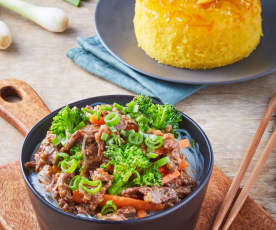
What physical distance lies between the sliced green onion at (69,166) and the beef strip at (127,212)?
0.88ft

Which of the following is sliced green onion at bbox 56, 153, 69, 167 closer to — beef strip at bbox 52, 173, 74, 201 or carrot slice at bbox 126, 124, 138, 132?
beef strip at bbox 52, 173, 74, 201

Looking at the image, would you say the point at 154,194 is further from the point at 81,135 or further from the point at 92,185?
the point at 81,135

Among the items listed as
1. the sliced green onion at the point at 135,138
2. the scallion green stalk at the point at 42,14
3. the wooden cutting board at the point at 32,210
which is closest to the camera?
the sliced green onion at the point at 135,138

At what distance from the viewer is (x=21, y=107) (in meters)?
3.16

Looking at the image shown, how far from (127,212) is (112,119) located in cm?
45

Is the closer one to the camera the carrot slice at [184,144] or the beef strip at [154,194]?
the beef strip at [154,194]

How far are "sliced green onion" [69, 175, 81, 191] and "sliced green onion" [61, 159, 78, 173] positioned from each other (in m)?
0.03

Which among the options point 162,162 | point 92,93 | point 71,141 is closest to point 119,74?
point 92,93

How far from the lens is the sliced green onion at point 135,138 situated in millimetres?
1917

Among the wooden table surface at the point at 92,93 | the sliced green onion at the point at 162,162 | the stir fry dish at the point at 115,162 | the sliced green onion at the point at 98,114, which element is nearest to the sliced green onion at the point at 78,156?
the stir fry dish at the point at 115,162

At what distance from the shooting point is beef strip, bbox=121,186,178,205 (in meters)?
1.75

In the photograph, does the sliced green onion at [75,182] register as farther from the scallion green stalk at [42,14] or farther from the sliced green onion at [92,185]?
the scallion green stalk at [42,14]

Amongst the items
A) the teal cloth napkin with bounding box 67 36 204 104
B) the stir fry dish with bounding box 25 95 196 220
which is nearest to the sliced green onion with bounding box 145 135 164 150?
the stir fry dish with bounding box 25 95 196 220

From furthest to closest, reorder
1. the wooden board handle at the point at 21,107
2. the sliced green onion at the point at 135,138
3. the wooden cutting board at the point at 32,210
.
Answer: the wooden board handle at the point at 21,107 < the wooden cutting board at the point at 32,210 < the sliced green onion at the point at 135,138
